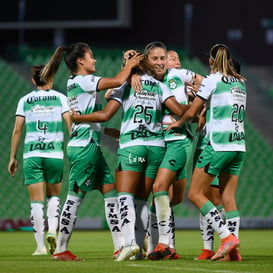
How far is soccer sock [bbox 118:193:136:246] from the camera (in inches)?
361

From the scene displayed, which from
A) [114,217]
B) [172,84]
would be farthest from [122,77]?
[114,217]

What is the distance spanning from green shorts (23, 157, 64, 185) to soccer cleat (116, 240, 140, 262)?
2.37m

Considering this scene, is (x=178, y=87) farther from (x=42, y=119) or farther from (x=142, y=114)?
(x=42, y=119)

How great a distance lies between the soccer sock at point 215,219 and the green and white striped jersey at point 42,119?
8.56ft

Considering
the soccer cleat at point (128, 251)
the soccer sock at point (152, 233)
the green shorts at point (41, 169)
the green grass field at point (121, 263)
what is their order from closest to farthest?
the green grass field at point (121, 263) → the soccer cleat at point (128, 251) → the soccer sock at point (152, 233) → the green shorts at point (41, 169)

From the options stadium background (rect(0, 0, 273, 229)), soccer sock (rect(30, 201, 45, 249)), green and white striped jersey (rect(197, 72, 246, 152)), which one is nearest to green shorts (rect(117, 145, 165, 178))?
green and white striped jersey (rect(197, 72, 246, 152))

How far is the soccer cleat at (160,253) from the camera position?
9422 millimetres

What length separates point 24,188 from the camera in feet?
71.6

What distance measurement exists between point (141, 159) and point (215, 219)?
866 mm

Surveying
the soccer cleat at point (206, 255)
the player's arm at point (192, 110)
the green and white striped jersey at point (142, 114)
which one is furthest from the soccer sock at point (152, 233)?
the player's arm at point (192, 110)

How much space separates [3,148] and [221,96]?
1404 cm

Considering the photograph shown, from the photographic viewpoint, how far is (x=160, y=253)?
941 centimetres

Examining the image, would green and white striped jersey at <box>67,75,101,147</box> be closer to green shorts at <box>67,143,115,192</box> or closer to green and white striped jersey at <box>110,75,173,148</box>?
green shorts at <box>67,143,115,192</box>

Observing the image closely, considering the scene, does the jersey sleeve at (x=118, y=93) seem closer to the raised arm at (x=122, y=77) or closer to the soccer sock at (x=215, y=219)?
the raised arm at (x=122, y=77)
